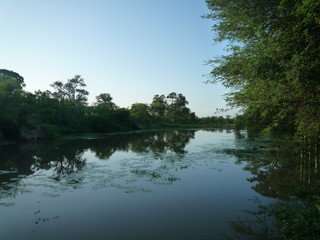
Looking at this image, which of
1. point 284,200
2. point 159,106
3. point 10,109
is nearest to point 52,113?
point 10,109

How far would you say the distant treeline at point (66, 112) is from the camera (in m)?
42.6

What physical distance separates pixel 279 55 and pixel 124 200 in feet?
33.3

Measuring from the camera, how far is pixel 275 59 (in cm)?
973

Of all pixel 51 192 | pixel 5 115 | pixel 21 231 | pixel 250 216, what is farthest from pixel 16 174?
pixel 5 115

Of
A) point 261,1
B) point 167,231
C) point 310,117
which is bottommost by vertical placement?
point 167,231

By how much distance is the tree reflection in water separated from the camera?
236 inches

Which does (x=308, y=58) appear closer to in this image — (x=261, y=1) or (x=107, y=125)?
(x=261, y=1)

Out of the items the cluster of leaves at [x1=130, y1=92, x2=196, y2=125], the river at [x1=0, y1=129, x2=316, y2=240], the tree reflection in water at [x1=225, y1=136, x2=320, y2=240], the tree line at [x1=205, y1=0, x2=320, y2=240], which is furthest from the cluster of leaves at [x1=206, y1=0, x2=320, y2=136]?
the cluster of leaves at [x1=130, y1=92, x2=196, y2=125]

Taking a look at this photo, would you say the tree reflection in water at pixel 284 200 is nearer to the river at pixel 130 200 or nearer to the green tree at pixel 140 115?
the river at pixel 130 200

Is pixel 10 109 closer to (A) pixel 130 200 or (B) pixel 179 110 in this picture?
(A) pixel 130 200

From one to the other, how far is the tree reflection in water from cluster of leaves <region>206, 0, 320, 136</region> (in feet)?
10.8

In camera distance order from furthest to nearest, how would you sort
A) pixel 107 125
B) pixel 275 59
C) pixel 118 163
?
pixel 107 125 → pixel 118 163 → pixel 275 59

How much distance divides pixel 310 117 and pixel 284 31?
3893 millimetres

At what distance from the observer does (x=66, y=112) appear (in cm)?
6159
